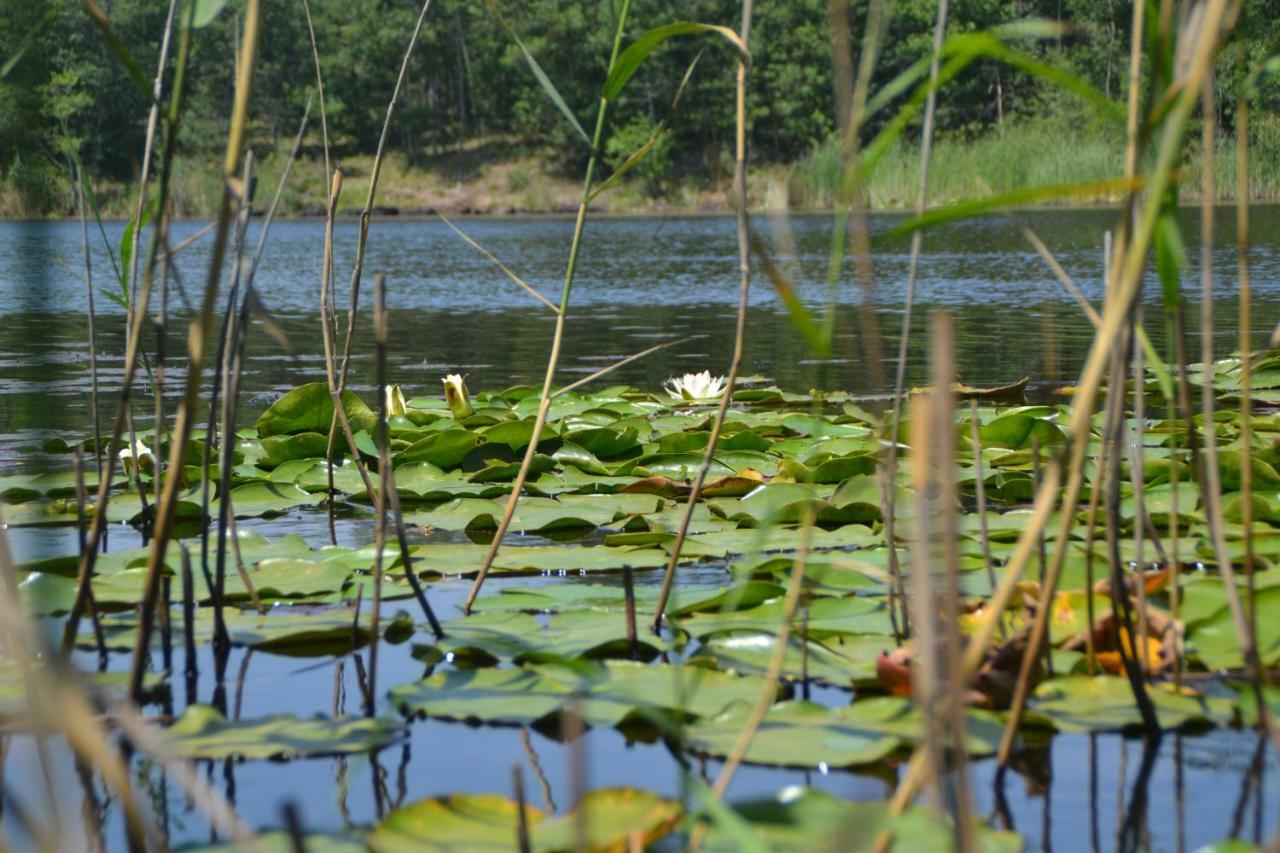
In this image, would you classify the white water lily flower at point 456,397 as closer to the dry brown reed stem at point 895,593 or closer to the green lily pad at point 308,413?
the green lily pad at point 308,413

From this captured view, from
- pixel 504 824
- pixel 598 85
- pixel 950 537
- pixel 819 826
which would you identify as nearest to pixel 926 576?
pixel 950 537

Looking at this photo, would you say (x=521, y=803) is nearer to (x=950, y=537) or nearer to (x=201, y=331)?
(x=950, y=537)

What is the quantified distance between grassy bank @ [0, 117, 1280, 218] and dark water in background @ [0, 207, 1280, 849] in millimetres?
3496

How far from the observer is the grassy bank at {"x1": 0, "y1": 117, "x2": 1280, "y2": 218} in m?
23.1

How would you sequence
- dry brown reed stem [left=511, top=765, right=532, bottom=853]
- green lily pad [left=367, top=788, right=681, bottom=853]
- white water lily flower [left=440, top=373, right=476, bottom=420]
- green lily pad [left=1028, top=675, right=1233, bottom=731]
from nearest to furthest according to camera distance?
dry brown reed stem [left=511, top=765, right=532, bottom=853] < green lily pad [left=367, top=788, right=681, bottom=853] < green lily pad [left=1028, top=675, right=1233, bottom=731] < white water lily flower [left=440, top=373, right=476, bottom=420]

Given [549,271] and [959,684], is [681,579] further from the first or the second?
[549,271]

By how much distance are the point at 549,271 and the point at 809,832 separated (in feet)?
42.9

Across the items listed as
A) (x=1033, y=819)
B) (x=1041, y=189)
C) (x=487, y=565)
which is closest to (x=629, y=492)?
(x=487, y=565)

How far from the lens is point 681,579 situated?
6.66 ft

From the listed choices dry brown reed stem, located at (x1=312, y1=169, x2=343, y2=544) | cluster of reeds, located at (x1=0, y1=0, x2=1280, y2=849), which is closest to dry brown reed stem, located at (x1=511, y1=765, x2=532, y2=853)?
cluster of reeds, located at (x1=0, y1=0, x2=1280, y2=849)

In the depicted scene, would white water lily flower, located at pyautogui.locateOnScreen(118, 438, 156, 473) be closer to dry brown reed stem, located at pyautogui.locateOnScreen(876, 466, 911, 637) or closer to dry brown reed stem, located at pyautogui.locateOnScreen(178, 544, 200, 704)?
dry brown reed stem, located at pyautogui.locateOnScreen(178, 544, 200, 704)

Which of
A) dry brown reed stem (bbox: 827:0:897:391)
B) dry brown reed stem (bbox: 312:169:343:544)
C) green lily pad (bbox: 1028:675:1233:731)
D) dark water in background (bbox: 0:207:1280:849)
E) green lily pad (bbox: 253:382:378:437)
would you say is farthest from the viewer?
green lily pad (bbox: 253:382:378:437)

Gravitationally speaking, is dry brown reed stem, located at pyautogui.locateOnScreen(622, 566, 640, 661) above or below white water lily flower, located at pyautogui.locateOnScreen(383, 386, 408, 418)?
below

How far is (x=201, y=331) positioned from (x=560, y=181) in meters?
41.2
